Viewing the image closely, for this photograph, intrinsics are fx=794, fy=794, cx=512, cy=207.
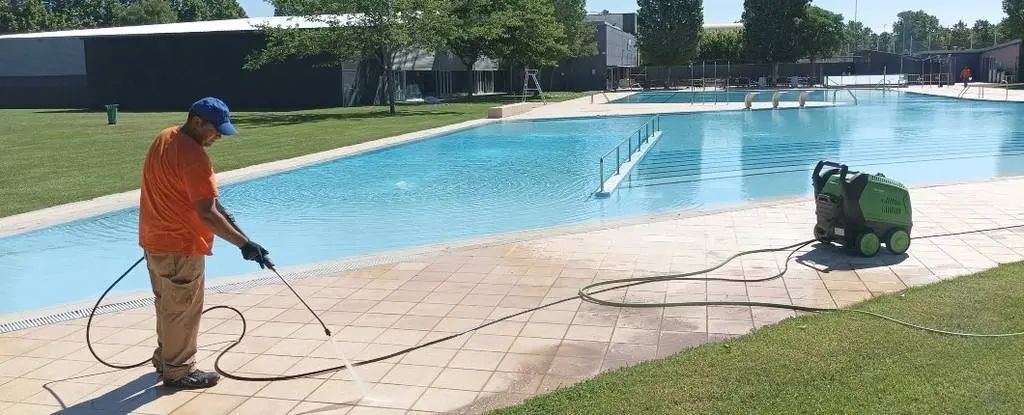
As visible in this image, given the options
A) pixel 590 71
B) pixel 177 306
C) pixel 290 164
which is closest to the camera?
pixel 177 306

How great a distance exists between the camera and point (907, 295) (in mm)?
5742

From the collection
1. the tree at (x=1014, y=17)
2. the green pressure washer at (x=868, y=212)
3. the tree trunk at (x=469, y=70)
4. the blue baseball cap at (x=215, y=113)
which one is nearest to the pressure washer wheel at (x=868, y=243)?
the green pressure washer at (x=868, y=212)

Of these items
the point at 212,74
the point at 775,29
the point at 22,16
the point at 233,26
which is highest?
the point at 22,16

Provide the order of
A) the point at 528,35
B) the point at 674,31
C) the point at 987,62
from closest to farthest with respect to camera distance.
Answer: the point at 528,35 < the point at 987,62 < the point at 674,31

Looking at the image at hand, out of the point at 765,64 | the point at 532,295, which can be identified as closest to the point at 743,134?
the point at 532,295

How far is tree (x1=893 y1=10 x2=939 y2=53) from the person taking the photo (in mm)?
159375

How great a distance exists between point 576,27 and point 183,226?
172 feet

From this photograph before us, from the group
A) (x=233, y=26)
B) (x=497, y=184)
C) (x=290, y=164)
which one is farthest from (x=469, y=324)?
(x=233, y=26)

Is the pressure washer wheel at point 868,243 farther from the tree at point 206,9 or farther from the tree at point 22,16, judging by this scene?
the tree at point 206,9

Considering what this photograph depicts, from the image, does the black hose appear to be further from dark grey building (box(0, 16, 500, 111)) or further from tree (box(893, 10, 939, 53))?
tree (box(893, 10, 939, 53))

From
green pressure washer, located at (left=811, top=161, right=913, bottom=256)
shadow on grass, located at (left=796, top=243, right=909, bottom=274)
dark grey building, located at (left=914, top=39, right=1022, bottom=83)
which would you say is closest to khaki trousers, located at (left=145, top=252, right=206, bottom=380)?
shadow on grass, located at (left=796, top=243, right=909, bottom=274)

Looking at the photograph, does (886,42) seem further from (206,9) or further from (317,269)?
(317,269)

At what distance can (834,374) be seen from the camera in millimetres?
4215

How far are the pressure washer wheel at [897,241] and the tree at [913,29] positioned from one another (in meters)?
165
